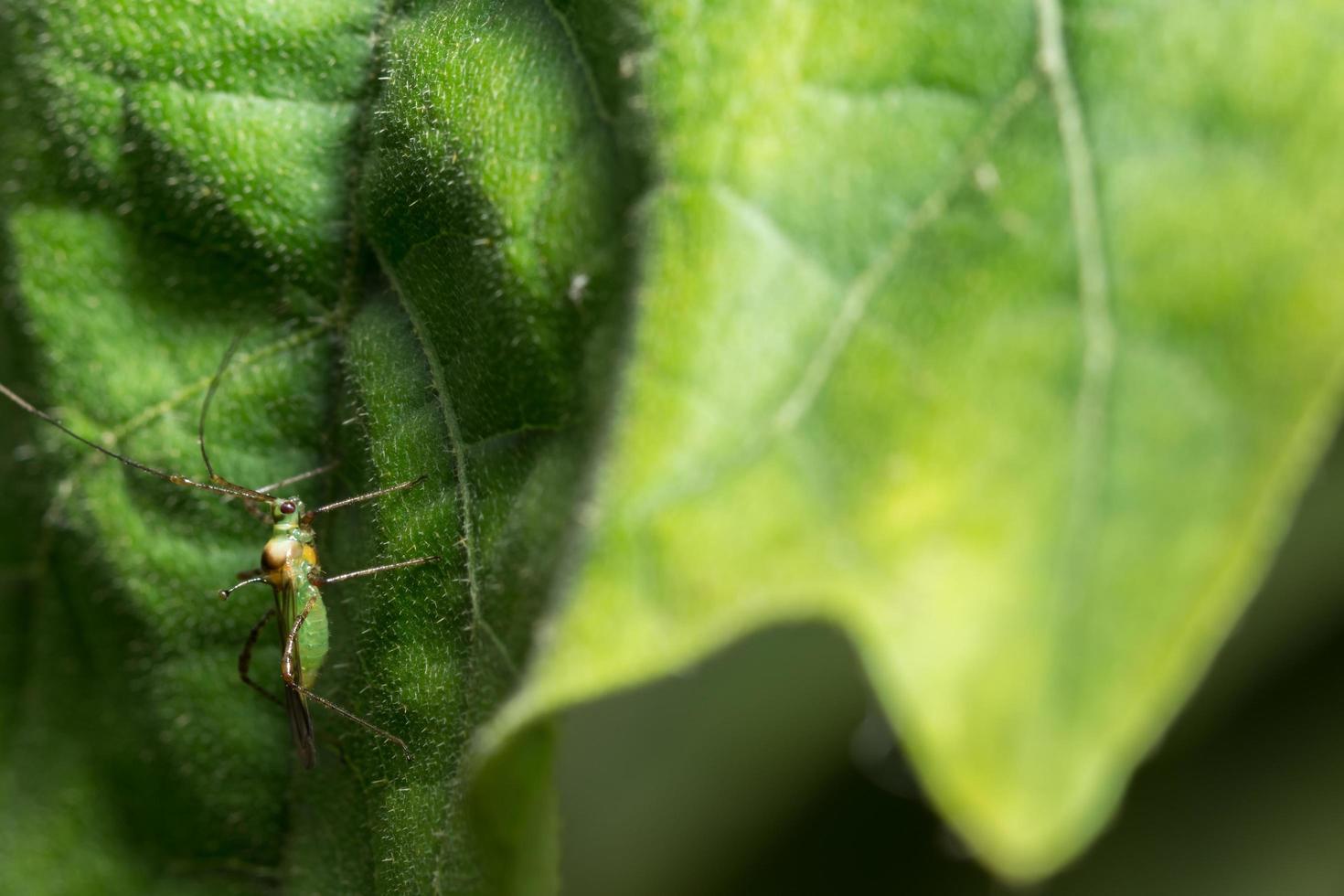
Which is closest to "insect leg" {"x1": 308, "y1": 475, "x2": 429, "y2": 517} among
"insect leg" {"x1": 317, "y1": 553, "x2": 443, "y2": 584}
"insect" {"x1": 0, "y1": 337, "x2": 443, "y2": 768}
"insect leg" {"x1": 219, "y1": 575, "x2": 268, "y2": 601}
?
"insect" {"x1": 0, "y1": 337, "x2": 443, "y2": 768}

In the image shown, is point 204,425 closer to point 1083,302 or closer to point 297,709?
point 297,709

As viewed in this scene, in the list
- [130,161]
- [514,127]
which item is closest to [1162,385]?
[514,127]

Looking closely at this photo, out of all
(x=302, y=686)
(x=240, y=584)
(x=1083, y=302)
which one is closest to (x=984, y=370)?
(x=1083, y=302)

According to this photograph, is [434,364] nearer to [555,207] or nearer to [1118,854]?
[555,207]

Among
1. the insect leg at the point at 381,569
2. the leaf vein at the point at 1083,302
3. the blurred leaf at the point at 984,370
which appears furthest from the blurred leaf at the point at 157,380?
the leaf vein at the point at 1083,302

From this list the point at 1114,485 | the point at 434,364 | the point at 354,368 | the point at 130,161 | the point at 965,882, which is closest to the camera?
the point at 1114,485

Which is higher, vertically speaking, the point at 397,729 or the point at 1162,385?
the point at 1162,385
